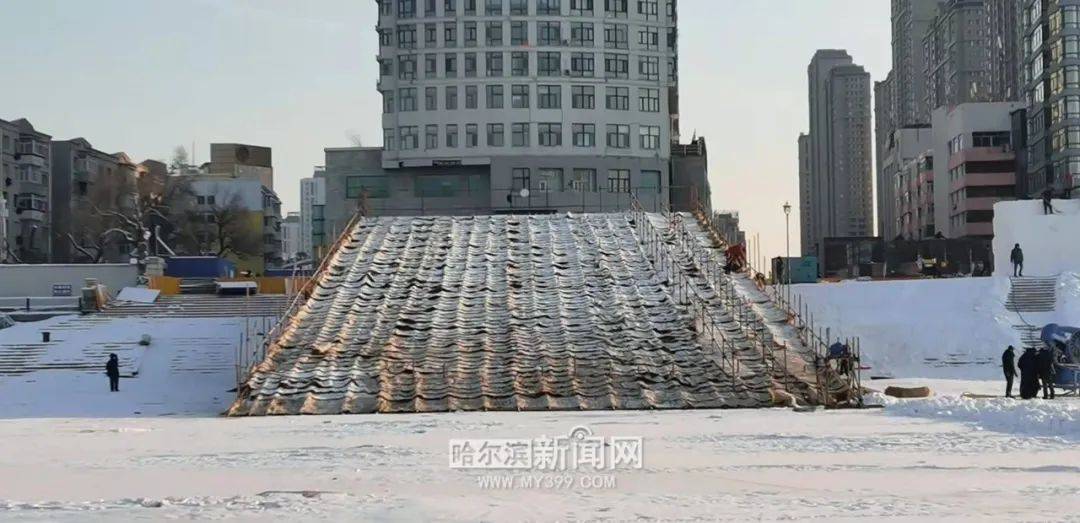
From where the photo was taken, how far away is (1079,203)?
43281mm

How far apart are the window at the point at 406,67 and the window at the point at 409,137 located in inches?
99.5

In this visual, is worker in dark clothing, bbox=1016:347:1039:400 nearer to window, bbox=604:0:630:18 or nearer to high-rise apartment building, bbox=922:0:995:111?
window, bbox=604:0:630:18

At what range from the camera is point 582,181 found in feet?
228

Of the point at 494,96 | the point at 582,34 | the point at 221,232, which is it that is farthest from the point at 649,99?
the point at 221,232

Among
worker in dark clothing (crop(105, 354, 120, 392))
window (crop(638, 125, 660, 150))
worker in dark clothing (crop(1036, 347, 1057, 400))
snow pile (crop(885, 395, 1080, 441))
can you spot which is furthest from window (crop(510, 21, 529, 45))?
snow pile (crop(885, 395, 1080, 441))

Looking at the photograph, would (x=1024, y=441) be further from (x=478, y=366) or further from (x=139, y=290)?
(x=139, y=290)

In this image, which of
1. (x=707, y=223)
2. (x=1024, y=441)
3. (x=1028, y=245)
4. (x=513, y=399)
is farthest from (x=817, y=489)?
(x=707, y=223)

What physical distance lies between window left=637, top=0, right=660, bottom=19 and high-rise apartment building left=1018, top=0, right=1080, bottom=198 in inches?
1035

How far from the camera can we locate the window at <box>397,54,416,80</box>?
70.4m

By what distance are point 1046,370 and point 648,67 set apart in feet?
156

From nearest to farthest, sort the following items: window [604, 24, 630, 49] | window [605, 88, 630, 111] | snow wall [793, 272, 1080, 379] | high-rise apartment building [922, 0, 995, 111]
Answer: snow wall [793, 272, 1080, 379], window [605, 88, 630, 111], window [604, 24, 630, 49], high-rise apartment building [922, 0, 995, 111]

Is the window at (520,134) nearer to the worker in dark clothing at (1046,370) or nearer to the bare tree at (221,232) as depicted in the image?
the bare tree at (221,232)

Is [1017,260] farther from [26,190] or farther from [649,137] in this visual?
[26,190]

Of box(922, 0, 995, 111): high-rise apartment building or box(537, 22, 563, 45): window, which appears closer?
box(537, 22, 563, 45): window
